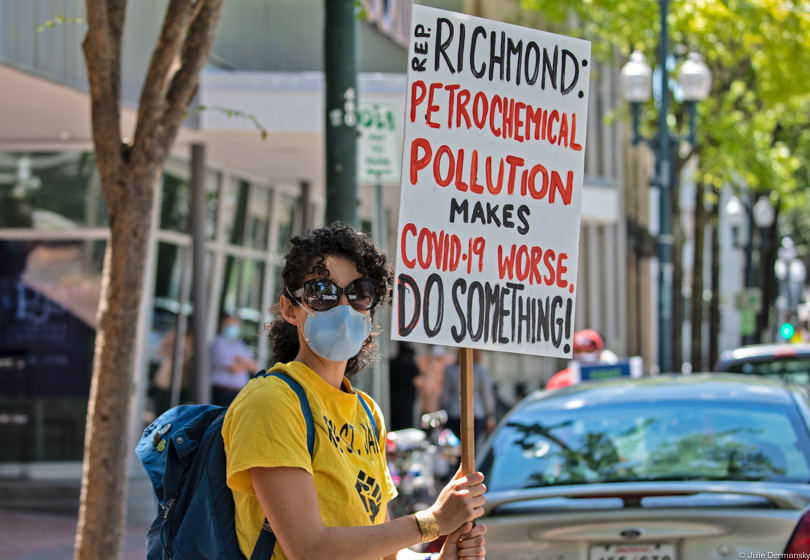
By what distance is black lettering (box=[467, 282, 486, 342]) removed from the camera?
9.60ft

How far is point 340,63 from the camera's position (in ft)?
20.2

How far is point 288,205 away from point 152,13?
5.97 meters

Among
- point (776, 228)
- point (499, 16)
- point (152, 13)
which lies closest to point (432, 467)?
point (152, 13)

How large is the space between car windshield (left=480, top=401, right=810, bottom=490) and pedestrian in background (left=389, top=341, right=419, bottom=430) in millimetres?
6760

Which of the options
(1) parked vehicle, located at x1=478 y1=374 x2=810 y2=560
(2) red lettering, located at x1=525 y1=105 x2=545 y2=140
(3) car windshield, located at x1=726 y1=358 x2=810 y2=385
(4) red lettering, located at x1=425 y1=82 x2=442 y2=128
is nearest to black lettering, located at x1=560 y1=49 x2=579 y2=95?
(2) red lettering, located at x1=525 y1=105 x2=545 y2=140

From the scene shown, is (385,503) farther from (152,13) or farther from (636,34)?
(636,34)

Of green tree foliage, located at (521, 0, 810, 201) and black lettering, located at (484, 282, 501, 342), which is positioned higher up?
green tree foliage, located at (521, 0, 810, 201)

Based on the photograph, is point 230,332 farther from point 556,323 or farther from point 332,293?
point 332,293

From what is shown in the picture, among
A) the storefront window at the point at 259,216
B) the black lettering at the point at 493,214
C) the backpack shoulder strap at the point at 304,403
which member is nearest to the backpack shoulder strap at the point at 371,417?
the backpack shoulder strap at the point at 304,403

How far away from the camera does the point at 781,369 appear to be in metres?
10.6

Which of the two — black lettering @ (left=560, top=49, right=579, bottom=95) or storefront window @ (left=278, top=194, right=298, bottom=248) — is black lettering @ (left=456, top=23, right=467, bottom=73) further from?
storefront window @ (left=278, top=194, right=298, bottom=248)

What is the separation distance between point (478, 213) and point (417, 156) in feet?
0.83

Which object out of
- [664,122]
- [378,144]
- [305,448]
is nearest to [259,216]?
[664,122]

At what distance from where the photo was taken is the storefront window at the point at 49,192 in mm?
11805
